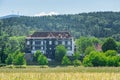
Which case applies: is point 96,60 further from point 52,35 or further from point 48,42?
point 52,35

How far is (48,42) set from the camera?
155 metres

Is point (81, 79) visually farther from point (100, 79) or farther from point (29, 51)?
point (29, 51)

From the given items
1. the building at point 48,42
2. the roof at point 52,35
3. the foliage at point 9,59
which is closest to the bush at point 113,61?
the foliage at point 9,59

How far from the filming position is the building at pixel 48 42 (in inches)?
5969

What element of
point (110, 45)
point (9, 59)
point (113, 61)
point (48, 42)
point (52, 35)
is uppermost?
point (113, 61)

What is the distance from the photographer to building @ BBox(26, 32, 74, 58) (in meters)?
152

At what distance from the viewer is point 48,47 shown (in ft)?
500

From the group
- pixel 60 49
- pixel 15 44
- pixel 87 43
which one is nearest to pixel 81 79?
pixel 60 49

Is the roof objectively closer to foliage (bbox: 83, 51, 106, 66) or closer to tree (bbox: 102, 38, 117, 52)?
tree (bbox: 102, 38, 117, 52)

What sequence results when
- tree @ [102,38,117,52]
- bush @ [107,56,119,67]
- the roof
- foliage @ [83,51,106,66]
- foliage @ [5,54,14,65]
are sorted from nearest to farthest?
bush @ [107,56,119,67] → foliage @ [83,51,106,66] → foliage @ [5,54,14,65] → tree @ [102,38,117,52] → the roof

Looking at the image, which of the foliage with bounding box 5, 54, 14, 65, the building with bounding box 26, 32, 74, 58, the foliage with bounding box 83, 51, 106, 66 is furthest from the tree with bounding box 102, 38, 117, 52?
the building with bounding box 26, 32, 74, 58

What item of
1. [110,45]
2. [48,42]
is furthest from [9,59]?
[48,42]

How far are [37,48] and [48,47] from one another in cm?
355

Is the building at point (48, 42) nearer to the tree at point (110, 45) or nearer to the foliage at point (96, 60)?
the tree at point (110, 45)
